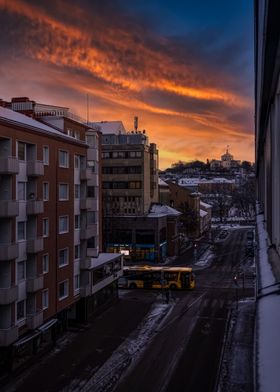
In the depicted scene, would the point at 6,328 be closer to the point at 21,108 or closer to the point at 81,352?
the point at 81,352

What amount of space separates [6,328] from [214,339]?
39.4 feet

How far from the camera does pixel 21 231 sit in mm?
23922

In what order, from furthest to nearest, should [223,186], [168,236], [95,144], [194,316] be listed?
[223,186] < [168,236] < [95,144] < [194,316]

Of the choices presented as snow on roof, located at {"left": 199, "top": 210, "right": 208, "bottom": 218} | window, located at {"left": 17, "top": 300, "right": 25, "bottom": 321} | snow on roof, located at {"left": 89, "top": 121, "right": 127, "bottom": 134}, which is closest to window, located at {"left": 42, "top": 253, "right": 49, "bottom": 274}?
window, located at {"left": 17, "top": 300, "right": 25, "bottom": 321}

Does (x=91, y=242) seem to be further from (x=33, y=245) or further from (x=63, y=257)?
(x=33, y=245)

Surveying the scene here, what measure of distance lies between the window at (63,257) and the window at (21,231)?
4.33 metres

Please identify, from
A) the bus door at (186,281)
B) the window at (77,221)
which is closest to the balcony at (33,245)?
the window at (77,221)

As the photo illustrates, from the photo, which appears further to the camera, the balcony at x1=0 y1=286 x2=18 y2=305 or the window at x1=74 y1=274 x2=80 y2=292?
the window at x1=74 y1=274 x2=80 y2=292

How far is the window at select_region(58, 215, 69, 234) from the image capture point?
28.3m

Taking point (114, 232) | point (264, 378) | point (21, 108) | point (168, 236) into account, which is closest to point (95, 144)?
point (21, 108)

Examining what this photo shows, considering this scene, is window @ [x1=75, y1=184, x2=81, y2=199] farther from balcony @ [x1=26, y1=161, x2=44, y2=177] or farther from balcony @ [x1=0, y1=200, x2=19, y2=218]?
balcony @ [x1=0, y1=200, x2=19, y2=218]

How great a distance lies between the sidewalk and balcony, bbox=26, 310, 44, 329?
171 cm

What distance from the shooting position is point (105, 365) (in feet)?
75.3

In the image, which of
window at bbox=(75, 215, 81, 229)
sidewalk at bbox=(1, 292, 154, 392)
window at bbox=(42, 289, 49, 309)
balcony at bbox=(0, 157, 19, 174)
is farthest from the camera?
window at bbox=(75, 215, 81, 229)
